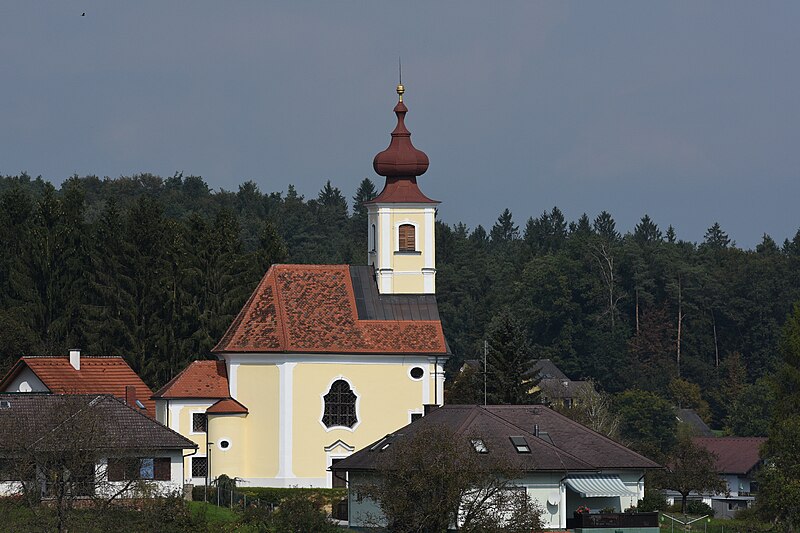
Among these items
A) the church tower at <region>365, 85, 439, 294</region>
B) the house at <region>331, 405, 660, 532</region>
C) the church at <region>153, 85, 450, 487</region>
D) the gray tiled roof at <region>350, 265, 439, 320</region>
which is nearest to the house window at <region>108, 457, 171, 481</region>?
the house at <region>331, 405, 660, 532</region>

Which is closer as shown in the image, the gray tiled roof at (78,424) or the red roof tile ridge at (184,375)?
the gray tiled roof at (78,424)

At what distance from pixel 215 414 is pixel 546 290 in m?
67.5

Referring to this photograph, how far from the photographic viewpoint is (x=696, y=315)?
130 meters

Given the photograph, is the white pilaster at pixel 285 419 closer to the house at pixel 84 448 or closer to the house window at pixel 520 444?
the house at pixel 84 448

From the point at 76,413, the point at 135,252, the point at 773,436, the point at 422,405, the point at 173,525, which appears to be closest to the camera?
the point at 173,525

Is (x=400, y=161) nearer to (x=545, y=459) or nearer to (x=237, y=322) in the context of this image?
(x=237, y=322)

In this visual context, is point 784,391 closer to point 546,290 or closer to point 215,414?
point 215,414

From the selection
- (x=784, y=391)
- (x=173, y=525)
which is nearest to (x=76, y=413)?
(x=173, y=525)

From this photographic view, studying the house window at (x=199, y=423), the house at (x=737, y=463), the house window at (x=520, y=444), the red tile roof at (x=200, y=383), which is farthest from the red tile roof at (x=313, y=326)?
the house at (x=737, y=463)

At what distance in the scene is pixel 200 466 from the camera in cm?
6303

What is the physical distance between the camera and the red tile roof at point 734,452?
89.7 m

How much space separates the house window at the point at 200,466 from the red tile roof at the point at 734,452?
110 feet

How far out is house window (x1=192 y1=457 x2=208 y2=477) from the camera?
6291cm

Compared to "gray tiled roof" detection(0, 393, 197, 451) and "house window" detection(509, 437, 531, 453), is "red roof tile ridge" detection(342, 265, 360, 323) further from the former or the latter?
"house window" detection(509, 437, 531, 453)
